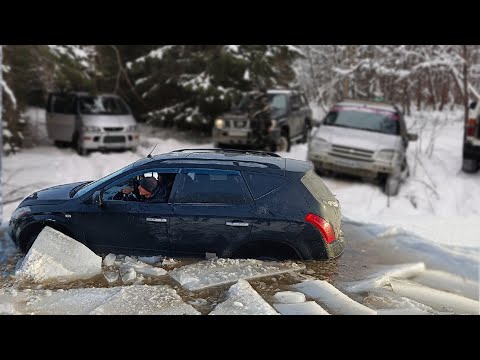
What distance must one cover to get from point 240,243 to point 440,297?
2.10 m

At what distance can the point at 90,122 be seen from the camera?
941cm

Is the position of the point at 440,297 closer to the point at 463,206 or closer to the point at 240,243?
the point at 240,243

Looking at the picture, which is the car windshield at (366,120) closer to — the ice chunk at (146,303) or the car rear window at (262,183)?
the car rear window at (262,183)

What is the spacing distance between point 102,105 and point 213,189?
7.08 m

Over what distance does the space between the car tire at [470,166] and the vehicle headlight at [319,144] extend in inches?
140

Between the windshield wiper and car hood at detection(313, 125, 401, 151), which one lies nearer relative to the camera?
the windshield wiper

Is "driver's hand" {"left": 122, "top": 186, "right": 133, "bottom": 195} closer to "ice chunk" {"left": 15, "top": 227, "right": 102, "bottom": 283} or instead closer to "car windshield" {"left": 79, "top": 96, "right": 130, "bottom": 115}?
"ice chunk" {"left": 15, "top": 227, "right": 102, "bottom": 283}

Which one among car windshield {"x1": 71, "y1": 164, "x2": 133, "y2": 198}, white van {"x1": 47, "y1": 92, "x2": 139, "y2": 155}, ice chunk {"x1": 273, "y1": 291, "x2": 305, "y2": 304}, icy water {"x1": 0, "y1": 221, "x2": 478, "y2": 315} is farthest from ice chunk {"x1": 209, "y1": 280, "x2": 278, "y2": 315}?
white van {"x1": 47, "y1": 92, "x2": 139, "y2": 155}

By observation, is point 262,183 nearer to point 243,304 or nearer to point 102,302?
point 243,304

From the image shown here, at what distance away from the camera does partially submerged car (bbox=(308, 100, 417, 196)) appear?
27.8 feet

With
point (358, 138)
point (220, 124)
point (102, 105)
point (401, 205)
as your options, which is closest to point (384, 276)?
point (401, 205)

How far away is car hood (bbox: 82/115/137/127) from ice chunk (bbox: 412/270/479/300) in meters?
6.26

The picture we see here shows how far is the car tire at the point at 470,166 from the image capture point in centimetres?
994

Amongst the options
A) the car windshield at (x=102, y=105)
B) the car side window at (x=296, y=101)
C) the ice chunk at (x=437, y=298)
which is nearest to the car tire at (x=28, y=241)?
the ice chunk at (x=437, y=298)
